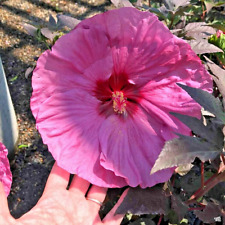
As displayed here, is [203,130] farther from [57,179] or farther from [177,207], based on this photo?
[57,179]

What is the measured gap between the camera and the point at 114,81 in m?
0.90

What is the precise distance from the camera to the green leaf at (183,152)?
0.64m

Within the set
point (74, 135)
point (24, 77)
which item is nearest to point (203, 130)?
point (74, 135)

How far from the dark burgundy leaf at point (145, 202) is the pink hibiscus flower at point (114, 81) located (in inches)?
1.0

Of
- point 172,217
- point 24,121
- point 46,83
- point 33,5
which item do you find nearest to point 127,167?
point 172,217

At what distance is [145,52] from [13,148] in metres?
0.97

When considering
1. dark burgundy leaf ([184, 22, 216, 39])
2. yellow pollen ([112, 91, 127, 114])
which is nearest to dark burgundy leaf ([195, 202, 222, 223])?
yellow pollen ([112, 91, 127, 114])

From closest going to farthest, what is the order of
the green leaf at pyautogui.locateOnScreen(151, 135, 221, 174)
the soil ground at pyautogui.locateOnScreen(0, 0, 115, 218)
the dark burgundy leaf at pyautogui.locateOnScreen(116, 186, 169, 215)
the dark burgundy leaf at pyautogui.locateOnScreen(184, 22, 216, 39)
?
the green leaf at pyautogui.locateOnScreen(151, 135, 221, 174)
the dark burgundy leaf at pyautogui.locateOnScreen(116, 186, 169, 215)
the dark burgundy leaf at pyautogui.locateOnScreen(184, 22, 216, 39)
the soil ground at pyautogui.locateOnScreen(0, 0, 115, 218)

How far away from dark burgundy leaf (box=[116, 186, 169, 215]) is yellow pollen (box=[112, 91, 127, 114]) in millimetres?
208

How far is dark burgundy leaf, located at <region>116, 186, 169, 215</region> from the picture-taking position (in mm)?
771

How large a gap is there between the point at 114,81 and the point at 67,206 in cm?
39

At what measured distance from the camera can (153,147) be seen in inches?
33.4

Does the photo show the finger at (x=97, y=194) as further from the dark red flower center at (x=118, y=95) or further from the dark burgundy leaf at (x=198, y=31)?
the dark burgundy leaf at (x=198, y=31)

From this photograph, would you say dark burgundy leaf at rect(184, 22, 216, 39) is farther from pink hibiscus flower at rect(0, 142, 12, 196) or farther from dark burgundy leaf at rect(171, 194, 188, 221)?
pink hibiscus flower at rect(0, 142, 12, 196)
